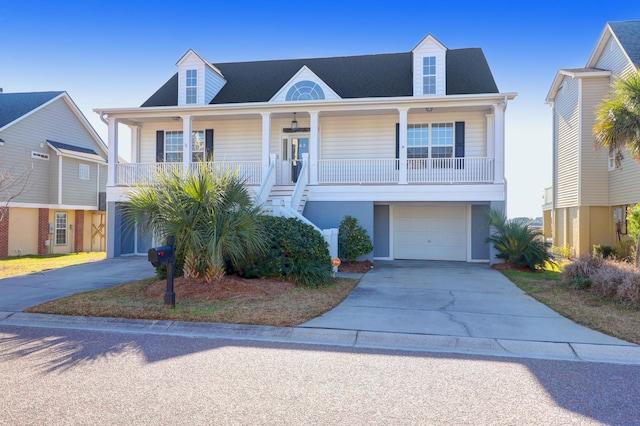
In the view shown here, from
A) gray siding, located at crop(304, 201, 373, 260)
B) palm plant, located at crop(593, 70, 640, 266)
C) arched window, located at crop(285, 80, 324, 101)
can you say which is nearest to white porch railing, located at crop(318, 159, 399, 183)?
gray siding, located at crop(304, 201, 373, 260)

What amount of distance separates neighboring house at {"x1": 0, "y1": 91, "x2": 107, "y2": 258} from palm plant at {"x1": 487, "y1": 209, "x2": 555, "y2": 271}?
19956mm

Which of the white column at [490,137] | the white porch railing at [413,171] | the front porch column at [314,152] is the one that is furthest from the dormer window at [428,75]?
the front porch column at [314,152]

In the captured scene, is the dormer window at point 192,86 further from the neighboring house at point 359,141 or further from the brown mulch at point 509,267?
the brown mulch at point 509,267

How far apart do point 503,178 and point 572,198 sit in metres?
6.15

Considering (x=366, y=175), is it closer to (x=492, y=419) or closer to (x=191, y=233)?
(x=191, y=233)

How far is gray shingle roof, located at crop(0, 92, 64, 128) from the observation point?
20422 millimetres

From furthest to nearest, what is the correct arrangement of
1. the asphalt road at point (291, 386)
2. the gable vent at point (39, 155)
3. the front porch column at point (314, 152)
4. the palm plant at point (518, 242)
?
the gable vent at point (39, 155) → the front porch column at point (314, 152) → the palm plant at point (518, 242) → the asphalt road at point (291, 386)

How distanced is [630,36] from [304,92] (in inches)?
494

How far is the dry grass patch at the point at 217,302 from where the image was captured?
281 inches

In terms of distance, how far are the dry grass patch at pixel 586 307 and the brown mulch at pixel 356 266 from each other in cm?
424

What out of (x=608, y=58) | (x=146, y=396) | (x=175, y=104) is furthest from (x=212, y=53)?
(x=146, y=396)

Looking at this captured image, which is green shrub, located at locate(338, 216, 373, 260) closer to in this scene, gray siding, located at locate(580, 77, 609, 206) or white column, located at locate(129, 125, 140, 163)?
white column, located at locate(129, 125, 140, 163)

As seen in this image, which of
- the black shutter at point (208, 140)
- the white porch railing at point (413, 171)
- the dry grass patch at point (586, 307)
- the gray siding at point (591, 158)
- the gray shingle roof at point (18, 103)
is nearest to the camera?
the dry grass patch at point (586, 307)

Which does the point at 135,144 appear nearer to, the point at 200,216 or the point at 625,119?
the point at 200,216
